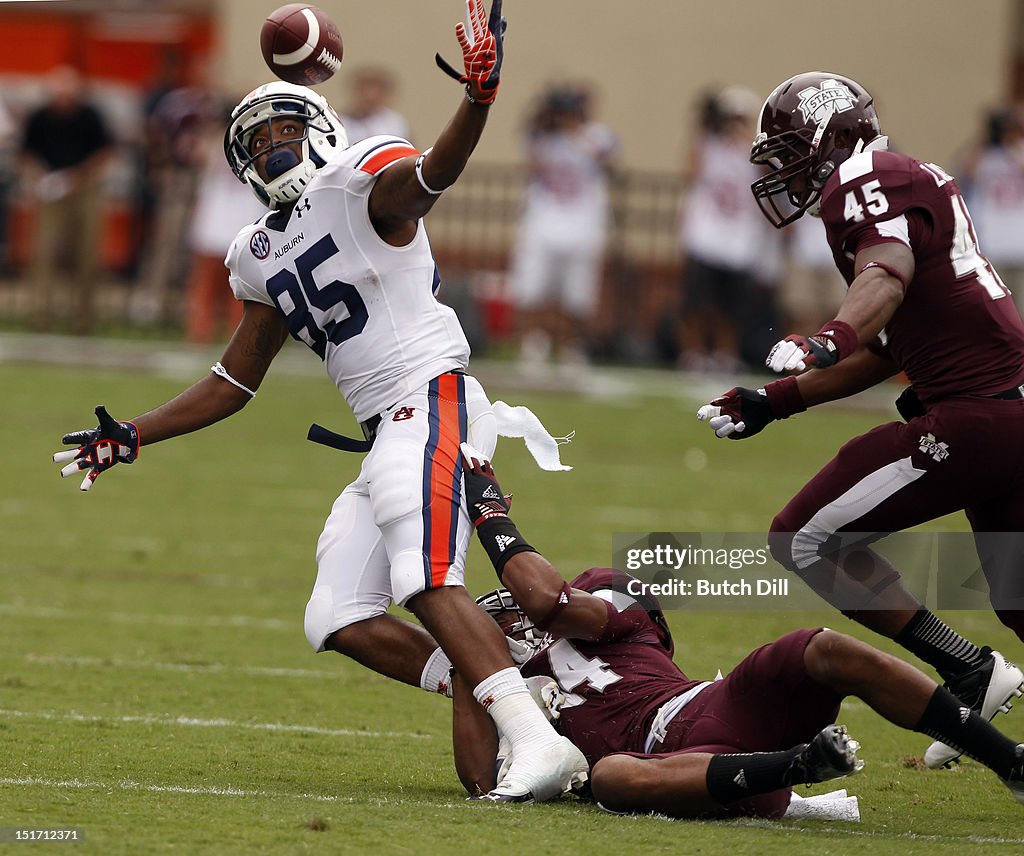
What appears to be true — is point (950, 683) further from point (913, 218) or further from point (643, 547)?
point (913, 218)

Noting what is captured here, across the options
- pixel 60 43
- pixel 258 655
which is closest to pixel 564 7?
pixel 60 43

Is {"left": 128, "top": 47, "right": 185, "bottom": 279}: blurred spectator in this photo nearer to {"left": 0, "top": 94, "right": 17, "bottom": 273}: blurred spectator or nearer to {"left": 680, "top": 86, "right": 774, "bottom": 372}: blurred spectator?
{"left": 0, "top": 94, "right": 17, "bottom": 273}: blurred spectator

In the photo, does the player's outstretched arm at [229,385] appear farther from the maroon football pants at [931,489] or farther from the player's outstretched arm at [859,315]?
the player's outstretched arm at [859,315]

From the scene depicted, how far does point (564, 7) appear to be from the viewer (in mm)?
19391

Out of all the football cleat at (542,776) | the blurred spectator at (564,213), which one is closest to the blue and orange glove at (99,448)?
the football cleat at (542,776)

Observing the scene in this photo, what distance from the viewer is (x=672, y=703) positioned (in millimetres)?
4828

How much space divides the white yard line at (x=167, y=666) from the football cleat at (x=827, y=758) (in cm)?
279

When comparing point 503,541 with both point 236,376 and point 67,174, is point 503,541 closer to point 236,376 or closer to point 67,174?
point 236,376

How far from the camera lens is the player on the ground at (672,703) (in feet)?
14.4

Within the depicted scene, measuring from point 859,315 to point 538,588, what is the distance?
117 cm

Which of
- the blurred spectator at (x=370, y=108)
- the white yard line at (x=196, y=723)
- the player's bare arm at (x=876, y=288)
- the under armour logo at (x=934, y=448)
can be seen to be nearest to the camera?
the player's bare arm at (x=876, y=288)

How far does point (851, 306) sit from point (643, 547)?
1363mm

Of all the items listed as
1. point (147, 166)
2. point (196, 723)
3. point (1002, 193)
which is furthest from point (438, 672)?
point (147, 166)

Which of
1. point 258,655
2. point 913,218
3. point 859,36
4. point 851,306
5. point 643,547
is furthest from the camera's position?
point 859,36
